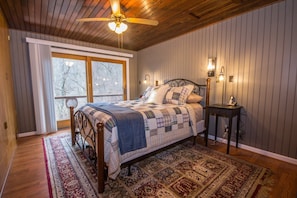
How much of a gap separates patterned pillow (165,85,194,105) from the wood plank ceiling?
54.6 inches

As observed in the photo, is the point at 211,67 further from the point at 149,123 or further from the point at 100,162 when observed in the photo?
the point at 100,162

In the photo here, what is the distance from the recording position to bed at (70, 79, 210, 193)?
5.27ft

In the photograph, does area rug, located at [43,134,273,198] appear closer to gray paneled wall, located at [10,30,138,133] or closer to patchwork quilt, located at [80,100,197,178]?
patchwork quilt, located at [80,100,197,178]

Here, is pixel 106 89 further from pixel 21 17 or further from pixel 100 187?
pixel 100 187

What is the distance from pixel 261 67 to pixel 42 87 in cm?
466

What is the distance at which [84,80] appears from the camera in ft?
14.0

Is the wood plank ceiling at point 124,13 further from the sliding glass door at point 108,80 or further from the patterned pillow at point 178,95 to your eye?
the patterned pillow at point 178,95

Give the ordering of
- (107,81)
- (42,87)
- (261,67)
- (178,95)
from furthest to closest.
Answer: (107,81) → (42,87) → (178,95) → (261,67)

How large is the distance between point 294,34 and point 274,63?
441 mm

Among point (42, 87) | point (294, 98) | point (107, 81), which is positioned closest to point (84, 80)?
point (107, 81)

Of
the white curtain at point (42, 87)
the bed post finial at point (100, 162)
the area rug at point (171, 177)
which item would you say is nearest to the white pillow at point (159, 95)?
the area rug at point (171, 177)

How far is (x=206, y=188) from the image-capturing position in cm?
164

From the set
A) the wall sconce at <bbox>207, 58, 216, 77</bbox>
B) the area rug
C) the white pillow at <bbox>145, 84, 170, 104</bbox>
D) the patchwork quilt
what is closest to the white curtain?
the area rug

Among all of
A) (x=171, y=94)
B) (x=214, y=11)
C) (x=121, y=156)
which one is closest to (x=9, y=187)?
(x=121, y=156)
